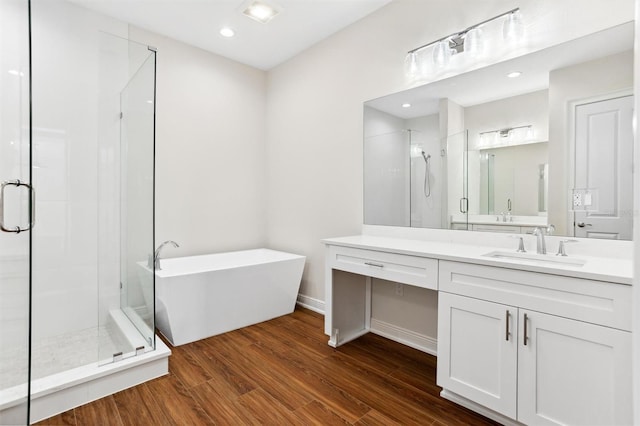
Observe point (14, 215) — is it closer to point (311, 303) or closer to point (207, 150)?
point (207, 150)

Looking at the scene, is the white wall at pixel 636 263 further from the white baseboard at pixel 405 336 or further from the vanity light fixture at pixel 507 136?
the white baseboard at pixel 405 336

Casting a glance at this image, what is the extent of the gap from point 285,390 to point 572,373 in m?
1.43

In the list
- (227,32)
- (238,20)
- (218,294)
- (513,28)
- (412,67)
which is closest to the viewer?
(513,28)

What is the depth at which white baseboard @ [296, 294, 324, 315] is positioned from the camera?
324 cm

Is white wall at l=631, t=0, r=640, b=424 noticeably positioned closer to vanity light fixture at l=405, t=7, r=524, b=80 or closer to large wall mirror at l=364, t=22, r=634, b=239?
large wall mirror at l=364, t=22, r=634, b=239

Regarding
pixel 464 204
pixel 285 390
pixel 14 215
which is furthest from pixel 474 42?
pixel 14 215

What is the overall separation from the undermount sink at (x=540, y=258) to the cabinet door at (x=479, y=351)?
1.10 ft

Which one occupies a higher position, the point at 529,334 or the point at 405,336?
the point at 529,334

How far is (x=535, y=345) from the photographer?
145 centimetres

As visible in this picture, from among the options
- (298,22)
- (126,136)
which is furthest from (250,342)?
(298,22)

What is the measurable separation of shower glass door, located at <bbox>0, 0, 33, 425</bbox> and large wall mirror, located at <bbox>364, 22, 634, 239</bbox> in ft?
7.32

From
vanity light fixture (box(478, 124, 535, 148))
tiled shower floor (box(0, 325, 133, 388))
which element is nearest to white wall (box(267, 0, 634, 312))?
vanity light fixture (box(478, 124, 535, 148))

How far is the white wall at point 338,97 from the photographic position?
74.8 inches

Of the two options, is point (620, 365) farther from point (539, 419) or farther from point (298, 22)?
point (298, 22)
